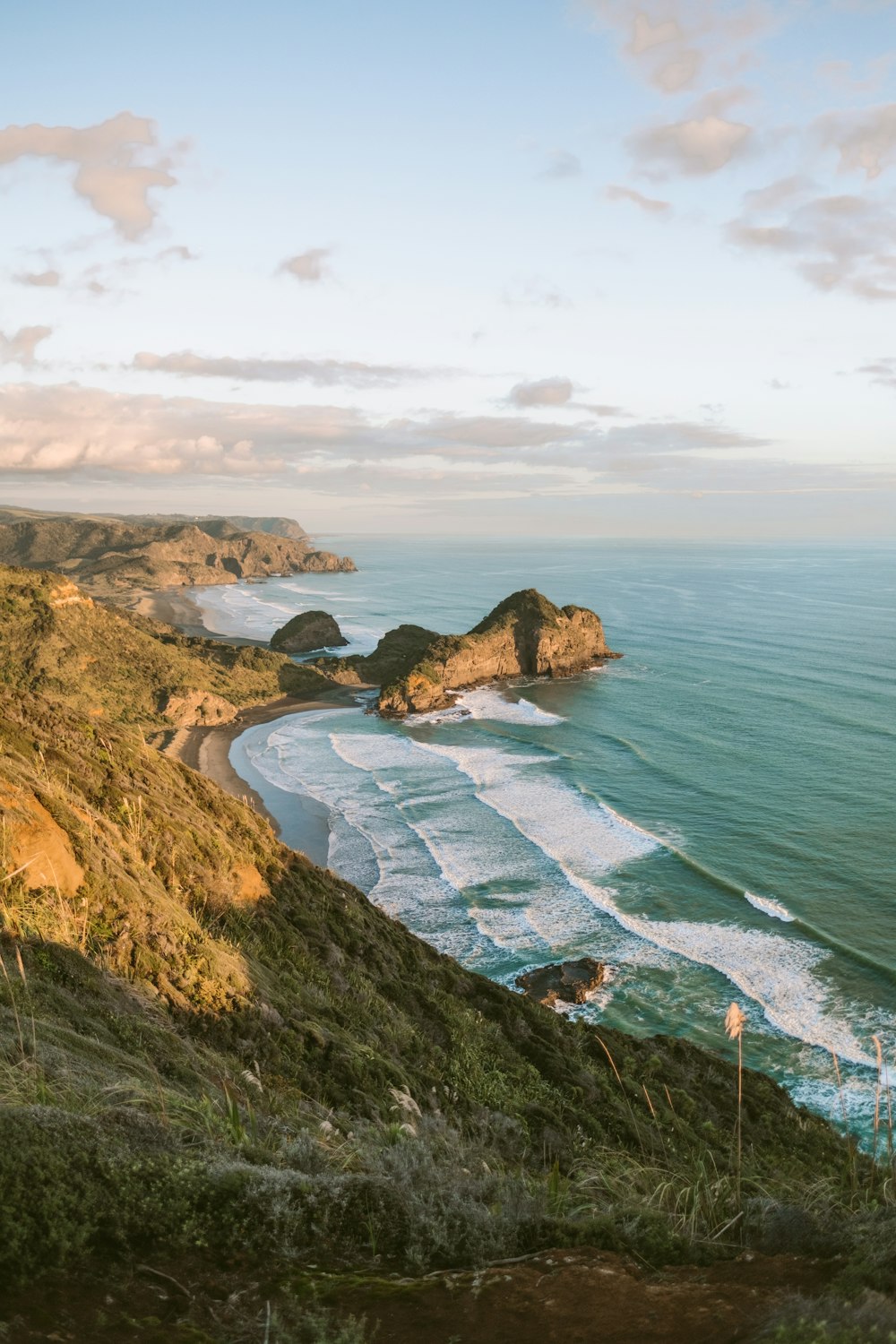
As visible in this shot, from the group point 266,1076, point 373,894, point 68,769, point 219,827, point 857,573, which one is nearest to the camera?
point 266,1076

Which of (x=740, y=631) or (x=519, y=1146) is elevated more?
(x=740, y=631)

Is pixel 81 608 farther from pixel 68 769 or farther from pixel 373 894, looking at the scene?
pixel 68 769

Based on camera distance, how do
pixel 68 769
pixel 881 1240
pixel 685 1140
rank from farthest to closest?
pixel 68 769
pixel 685 1140
pixel 881 1240

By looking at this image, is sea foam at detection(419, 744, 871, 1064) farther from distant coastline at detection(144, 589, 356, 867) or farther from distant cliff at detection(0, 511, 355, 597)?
distant cliff at detection(0, 511, 355, 597)

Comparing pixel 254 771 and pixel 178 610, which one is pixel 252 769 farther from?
pixel 178 610

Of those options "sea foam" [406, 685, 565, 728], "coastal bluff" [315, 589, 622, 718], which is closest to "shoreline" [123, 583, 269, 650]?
"coastal bluff" [315, 589, 622, 718]

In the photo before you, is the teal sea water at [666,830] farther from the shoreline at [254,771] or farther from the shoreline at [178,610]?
the shoreline at [178,610]

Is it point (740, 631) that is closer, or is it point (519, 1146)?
point (519, 1146)

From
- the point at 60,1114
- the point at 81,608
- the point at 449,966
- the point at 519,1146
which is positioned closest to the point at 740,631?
the point at 81,608
